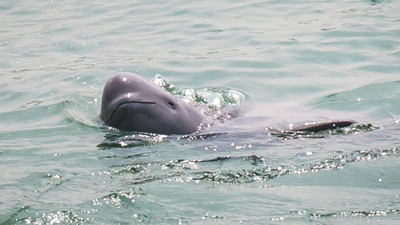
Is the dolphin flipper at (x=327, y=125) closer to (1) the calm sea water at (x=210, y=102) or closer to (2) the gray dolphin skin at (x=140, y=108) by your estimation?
(1) the calm sea water at (x=210, y=102)

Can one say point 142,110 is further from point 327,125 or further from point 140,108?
point 327,125

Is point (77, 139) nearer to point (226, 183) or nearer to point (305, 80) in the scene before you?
point (226, 183)

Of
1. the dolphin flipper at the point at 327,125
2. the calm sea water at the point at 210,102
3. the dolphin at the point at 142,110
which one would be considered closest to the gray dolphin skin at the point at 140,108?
the dolphin at the point at 142,110

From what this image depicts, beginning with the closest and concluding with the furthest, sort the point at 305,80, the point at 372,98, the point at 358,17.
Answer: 1. the point at 372,98
2. the point at 305,80
3. the point at 358,17

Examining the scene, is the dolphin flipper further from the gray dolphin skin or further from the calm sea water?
the gray dolphin skin

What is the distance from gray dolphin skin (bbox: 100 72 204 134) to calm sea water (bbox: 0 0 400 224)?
14cm

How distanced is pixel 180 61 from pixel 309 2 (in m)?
4.03

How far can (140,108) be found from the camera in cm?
594

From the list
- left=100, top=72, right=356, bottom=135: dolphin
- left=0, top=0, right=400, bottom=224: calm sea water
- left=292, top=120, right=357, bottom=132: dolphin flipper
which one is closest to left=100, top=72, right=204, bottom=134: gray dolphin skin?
left=100, top=72, right=356, bottom=135: dolphin

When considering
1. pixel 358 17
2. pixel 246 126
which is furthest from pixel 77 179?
pixel 358 17

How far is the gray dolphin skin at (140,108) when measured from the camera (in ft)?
19.4

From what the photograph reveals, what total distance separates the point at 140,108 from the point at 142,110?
3cm

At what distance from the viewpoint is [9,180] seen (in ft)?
16.8

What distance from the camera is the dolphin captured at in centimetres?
591
